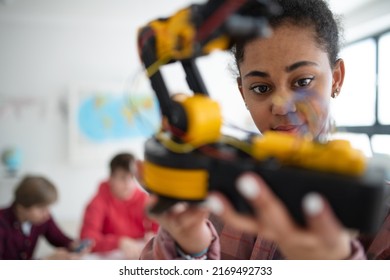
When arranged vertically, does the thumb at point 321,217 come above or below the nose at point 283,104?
below

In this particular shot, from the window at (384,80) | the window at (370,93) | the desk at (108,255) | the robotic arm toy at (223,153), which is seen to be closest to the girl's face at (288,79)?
the robotic arm toy at (223,153)

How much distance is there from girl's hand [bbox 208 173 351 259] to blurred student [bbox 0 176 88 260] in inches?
46.8

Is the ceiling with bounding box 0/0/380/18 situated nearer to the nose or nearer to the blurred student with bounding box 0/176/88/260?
the blurred student with bounding box 0/176/88/260

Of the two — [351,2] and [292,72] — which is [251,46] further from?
[351,2]

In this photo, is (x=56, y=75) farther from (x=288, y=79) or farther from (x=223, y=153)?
(x=223, y=153)

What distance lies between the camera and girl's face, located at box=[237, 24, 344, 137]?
51cm

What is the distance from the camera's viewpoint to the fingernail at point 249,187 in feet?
0.96

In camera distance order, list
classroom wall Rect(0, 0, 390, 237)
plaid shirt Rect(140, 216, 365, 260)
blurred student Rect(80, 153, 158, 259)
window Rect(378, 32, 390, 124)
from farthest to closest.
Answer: classroom wall Rect(0, 0, 390, 237) → window Rect(378, 32, 390, 124) → blurred student Rect(80, 153, 158, 259) → plaid shirt Rect(140, 216, 365, 260)

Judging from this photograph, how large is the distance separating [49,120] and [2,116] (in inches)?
11.6

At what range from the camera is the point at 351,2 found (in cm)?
208

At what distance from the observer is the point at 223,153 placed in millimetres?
346

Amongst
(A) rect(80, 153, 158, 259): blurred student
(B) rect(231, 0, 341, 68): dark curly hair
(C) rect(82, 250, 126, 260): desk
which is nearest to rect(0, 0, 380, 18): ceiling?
(A) rect(80, 153, 158, 259): blurred student

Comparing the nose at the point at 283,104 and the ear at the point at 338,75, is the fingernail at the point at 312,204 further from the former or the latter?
the ear at the point at 338,75

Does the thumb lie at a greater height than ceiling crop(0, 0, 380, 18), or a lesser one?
lesser
